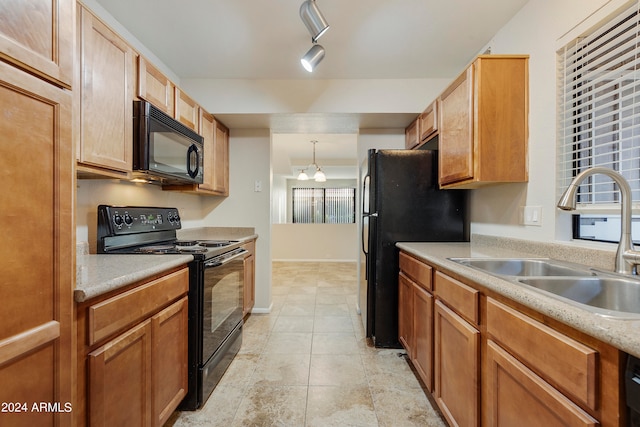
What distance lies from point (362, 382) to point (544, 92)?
2.03 metres

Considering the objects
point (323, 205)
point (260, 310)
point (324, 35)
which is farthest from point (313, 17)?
point (323, 205)

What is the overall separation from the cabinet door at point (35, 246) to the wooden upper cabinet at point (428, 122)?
2.19m

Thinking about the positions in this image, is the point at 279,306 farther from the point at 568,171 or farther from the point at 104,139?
the point at 568,171

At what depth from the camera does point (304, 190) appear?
30.6 ft

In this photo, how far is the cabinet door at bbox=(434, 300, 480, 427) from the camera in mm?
1141

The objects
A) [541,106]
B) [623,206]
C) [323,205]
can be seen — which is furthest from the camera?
[323,205]

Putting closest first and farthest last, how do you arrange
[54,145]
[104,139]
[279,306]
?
1. [54,145]
2. [104,139]
3. [279,306]

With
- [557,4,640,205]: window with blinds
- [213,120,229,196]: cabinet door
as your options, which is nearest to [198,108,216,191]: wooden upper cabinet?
[213,120,229,196]: cabinet door

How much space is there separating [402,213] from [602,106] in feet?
4.11

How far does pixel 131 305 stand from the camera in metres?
1.11

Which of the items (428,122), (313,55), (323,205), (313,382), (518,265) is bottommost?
(313,382)

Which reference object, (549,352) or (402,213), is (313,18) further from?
(549,352)

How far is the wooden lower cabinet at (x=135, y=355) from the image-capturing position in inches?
37.0

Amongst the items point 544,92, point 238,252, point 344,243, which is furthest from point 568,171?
point 344,243
